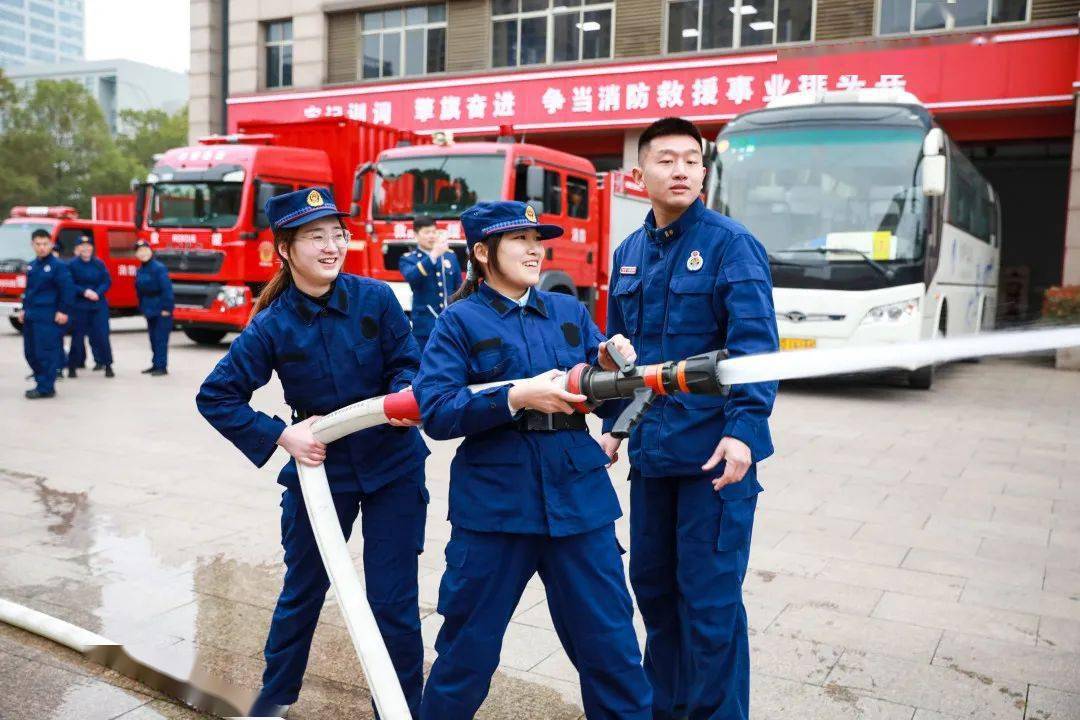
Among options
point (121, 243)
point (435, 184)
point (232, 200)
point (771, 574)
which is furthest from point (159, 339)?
point (771, 574)

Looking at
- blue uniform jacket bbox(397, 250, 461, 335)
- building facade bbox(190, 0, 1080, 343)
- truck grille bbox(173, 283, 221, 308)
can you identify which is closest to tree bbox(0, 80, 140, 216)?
building facade bbox(190, 0, 1080, 343)

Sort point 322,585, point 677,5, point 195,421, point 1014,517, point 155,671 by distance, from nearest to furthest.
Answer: point 322,585
point 155,671
point 1014,517
point 195,421
point 677,5

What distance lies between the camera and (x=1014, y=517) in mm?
6008

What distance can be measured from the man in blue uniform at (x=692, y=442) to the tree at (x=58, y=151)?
1829 inches

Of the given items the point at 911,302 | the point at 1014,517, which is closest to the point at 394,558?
the point at 1014,517

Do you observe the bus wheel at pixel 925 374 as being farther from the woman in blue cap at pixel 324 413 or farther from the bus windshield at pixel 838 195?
the woman in blue cap at pixel 324 413

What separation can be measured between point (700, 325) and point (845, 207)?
28.4ft

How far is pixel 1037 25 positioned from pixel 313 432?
1863 centimetres

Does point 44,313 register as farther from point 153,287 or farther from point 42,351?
point 153,287

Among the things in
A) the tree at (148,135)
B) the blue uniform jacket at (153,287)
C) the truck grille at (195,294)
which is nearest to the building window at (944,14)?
the truck grille at (195,294)

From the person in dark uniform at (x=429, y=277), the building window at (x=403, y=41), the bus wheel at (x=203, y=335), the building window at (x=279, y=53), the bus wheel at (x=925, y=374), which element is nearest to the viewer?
the person in dark uniform at (x=429, y=277)

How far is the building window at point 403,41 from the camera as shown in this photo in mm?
24672

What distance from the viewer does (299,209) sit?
3070 mm

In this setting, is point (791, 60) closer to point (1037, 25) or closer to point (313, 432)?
point (1037, 25)
